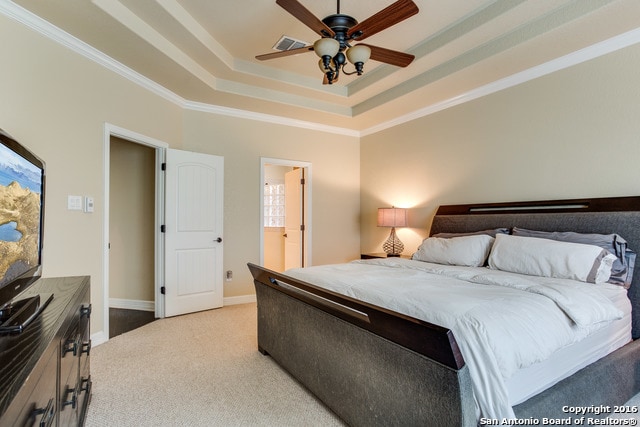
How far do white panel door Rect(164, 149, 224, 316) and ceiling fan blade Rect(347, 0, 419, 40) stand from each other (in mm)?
2512

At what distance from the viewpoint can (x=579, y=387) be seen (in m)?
1.64

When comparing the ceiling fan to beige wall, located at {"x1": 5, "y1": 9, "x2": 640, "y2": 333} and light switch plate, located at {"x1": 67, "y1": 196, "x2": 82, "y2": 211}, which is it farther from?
light switch plate, located at {"x1": 67, "y1": 196, "x2": 82, "y2": 211}

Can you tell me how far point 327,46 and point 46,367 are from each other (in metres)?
2.22

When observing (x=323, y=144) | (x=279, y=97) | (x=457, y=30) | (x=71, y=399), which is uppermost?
(x=457, y=30)

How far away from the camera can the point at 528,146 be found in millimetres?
3285

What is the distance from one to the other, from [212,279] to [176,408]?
7.28 feet

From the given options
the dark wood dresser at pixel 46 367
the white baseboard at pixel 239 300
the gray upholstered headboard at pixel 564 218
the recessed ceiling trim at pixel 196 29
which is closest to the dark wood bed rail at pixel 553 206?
the gray upholstered headboard at pixel 564 218

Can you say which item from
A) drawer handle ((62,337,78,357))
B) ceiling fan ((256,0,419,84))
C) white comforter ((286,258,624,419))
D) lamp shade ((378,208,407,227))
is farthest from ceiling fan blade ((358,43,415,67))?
drawer handle ((62,337,78,357))

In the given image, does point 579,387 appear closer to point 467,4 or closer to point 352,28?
point 352,28

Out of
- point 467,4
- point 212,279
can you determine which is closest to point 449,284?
point 467,4

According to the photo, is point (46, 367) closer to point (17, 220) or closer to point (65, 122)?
point (17, 220)

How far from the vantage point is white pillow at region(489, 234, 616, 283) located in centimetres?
224

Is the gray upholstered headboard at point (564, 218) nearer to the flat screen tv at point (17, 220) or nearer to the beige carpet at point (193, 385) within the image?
the beige carpet at point (193, 385)

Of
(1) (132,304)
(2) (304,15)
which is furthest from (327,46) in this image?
(1) (132,304)
